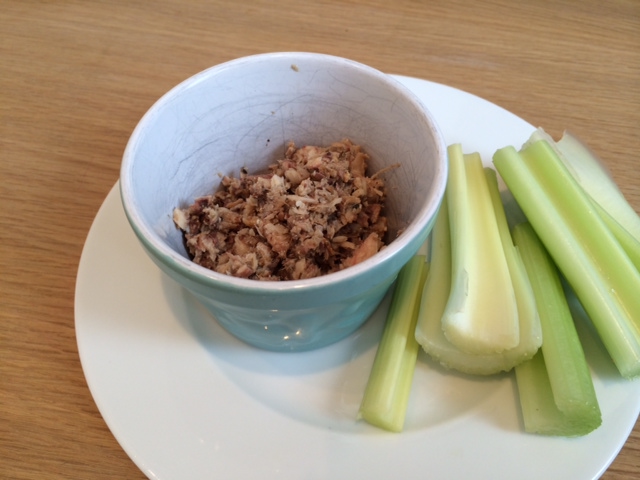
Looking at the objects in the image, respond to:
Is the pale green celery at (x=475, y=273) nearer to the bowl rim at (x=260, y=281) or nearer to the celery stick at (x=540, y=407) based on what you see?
the celery stick at (x=540, y=407)

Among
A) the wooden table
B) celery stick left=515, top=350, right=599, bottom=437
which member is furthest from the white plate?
the wooden table

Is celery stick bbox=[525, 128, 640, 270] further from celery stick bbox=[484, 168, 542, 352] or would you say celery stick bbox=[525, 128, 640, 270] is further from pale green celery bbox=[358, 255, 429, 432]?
pale green celery bbox=[358, 255, 429, 432]

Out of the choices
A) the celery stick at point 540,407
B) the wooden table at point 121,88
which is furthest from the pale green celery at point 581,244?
the wooden table at point 121,88

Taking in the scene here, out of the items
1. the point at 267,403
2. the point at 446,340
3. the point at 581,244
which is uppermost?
the point at 581,244

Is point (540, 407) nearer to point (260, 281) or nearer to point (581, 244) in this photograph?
point (581, 244)

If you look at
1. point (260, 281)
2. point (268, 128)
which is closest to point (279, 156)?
point (268, 128)

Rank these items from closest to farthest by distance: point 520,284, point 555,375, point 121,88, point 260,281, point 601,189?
1. point 260,281
2. point 555,375
3. point 520,284
4. point 601,189
5. point 121,88
